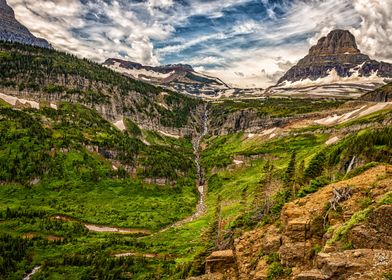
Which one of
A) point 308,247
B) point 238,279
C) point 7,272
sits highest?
point 308,247

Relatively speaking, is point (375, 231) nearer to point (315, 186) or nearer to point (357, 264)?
point (357, 264)

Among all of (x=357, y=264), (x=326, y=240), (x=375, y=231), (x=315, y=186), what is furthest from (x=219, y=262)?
(x=357, y=264)

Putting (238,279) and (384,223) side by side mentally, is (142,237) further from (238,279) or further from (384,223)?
(384,223)

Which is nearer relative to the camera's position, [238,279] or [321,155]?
[238,279]

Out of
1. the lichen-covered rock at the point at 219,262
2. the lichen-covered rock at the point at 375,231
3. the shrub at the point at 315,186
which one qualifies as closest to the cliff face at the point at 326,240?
the lichen-covered rock at the point at 375,231

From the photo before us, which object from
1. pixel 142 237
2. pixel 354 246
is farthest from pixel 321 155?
pixel 142 237

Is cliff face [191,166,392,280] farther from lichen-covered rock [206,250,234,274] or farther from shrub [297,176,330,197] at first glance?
shrub [297,176,330,197]

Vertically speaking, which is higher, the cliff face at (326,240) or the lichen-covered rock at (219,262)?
the cliff face at (326,240)

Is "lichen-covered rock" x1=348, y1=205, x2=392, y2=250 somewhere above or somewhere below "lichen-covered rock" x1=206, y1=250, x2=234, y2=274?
above

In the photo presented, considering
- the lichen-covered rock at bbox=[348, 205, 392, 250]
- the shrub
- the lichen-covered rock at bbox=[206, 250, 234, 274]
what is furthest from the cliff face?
the shrub

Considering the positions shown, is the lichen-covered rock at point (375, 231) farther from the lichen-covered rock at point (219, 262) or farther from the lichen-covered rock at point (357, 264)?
the lichen-covered rock at point (219, 262)

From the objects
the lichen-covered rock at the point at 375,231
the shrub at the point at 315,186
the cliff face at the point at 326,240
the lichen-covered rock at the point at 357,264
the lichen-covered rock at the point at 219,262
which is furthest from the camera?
the shrub at the point at 315,186

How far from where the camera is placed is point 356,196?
40594 millimetres

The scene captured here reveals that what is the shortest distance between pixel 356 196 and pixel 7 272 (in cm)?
11247
